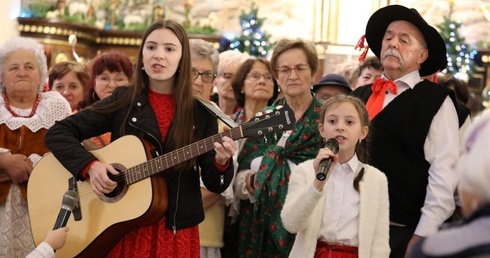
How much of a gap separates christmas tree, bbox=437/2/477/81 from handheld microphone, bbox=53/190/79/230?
38.7 ft

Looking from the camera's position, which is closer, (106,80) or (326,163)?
(326,163)

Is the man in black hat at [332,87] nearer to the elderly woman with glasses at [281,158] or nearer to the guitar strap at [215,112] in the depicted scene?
the elderly woman with glasses at [281,158]

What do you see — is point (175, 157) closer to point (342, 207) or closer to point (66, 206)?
point (66, 206)

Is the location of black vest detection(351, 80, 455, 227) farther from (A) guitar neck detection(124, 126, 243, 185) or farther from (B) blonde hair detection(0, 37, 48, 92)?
(B) blonde hair detection(0, 37, 48, 92)

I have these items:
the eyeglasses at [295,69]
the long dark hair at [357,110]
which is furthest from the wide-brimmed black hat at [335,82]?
the long dark hair at [357,110]

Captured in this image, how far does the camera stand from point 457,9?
17.7m

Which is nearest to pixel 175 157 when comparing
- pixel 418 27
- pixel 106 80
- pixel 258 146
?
pixel 258 146

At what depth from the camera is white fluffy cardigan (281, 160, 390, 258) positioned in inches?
161

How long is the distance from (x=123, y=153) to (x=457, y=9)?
1462 centimetres

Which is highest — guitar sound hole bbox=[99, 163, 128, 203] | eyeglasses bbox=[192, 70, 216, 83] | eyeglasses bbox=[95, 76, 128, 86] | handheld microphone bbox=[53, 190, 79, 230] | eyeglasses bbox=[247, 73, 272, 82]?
eyeglasses bbox=[192, 70, 216, 83]

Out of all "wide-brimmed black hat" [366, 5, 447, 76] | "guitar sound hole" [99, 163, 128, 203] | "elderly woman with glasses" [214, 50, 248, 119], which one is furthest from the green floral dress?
"guitar sound hole" [99, 163, 128, 203]

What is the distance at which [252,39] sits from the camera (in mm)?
15375

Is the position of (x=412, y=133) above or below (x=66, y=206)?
above

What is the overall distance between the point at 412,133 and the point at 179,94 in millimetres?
1268
